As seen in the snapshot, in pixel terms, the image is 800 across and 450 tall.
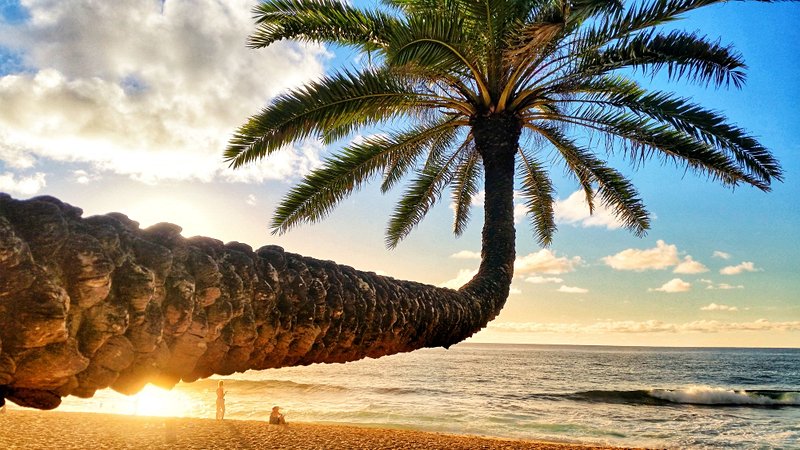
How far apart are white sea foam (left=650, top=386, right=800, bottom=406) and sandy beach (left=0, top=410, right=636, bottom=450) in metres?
20.1

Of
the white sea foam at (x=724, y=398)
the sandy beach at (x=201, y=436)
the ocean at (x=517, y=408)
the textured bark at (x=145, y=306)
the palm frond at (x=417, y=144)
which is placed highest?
the palm frond at (x=417, y=144)

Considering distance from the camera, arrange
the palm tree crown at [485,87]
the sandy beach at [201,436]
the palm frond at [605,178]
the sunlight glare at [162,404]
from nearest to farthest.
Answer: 1. the palm tree crown at [485,87]
2. the palm frond at [605,178]
3. the sandy beach at [201,436]
4. the sunlight glare at [162,404]

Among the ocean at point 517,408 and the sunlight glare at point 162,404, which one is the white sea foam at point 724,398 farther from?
the sunlight glare at point 162,404

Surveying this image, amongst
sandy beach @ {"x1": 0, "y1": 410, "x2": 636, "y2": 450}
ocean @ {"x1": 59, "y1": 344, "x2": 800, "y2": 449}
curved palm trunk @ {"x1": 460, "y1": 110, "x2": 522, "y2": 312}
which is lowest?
ocean @ {"x1": 59, "y1": 344, "x2": 800, "y2": 449}

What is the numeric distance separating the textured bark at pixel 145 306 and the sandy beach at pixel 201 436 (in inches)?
416

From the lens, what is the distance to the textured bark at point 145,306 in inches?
63.6

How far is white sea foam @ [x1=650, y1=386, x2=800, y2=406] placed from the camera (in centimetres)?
2836

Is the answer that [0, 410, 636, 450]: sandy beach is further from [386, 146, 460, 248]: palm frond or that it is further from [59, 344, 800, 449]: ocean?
[386, 146, 460, 248]: palm frond

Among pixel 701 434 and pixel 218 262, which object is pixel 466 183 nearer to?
pixel 218 262

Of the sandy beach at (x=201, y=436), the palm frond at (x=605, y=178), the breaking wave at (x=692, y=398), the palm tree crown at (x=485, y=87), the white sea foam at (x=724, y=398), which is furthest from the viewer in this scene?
the white sea foam at (x=724, y=398)

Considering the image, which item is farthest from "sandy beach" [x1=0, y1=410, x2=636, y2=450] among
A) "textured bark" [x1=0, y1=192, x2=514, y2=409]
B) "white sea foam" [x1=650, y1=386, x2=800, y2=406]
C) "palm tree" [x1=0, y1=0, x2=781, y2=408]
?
"white sea foam" [x1=650, y1=386, x2=800, y2=406]

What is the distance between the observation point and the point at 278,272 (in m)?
2.97

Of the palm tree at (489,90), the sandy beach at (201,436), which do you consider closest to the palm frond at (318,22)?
the palm tree at (489,90)

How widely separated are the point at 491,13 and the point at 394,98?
71.9 inches
